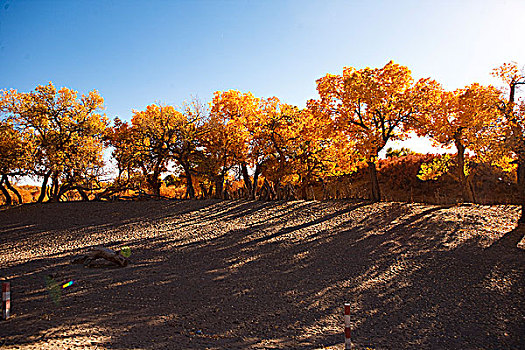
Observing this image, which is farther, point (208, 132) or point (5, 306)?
point (208, 132)

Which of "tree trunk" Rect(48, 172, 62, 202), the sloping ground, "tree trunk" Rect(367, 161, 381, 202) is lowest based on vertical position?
the sloping ground

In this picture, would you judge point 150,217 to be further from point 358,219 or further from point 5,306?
point 5,306

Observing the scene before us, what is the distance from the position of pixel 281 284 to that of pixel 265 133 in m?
14.6

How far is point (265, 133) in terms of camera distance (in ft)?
71.3

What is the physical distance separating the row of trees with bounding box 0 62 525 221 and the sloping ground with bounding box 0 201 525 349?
3840 millimetres

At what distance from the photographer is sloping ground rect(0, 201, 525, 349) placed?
5.59m

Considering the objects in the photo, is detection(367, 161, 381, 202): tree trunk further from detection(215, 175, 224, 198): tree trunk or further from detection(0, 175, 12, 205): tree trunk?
detection(0, 175, 12, 205): tree trunk

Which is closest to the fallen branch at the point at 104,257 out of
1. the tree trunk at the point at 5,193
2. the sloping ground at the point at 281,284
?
the sloping ground at the point at 281,284

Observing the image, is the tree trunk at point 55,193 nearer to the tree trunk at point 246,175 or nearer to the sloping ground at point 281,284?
the sloping ground at point 281,284

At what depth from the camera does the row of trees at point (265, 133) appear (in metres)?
15.9

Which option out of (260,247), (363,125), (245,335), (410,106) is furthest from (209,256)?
(410,106)

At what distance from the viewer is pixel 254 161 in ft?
76.0

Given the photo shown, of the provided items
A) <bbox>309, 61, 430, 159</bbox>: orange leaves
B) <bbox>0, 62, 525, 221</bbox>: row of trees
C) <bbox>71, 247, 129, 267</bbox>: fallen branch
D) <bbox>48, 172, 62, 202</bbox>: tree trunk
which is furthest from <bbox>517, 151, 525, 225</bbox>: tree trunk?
<bbox>48, 172, 62, 202</bbox>: tree trunk

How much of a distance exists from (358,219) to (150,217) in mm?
10694
